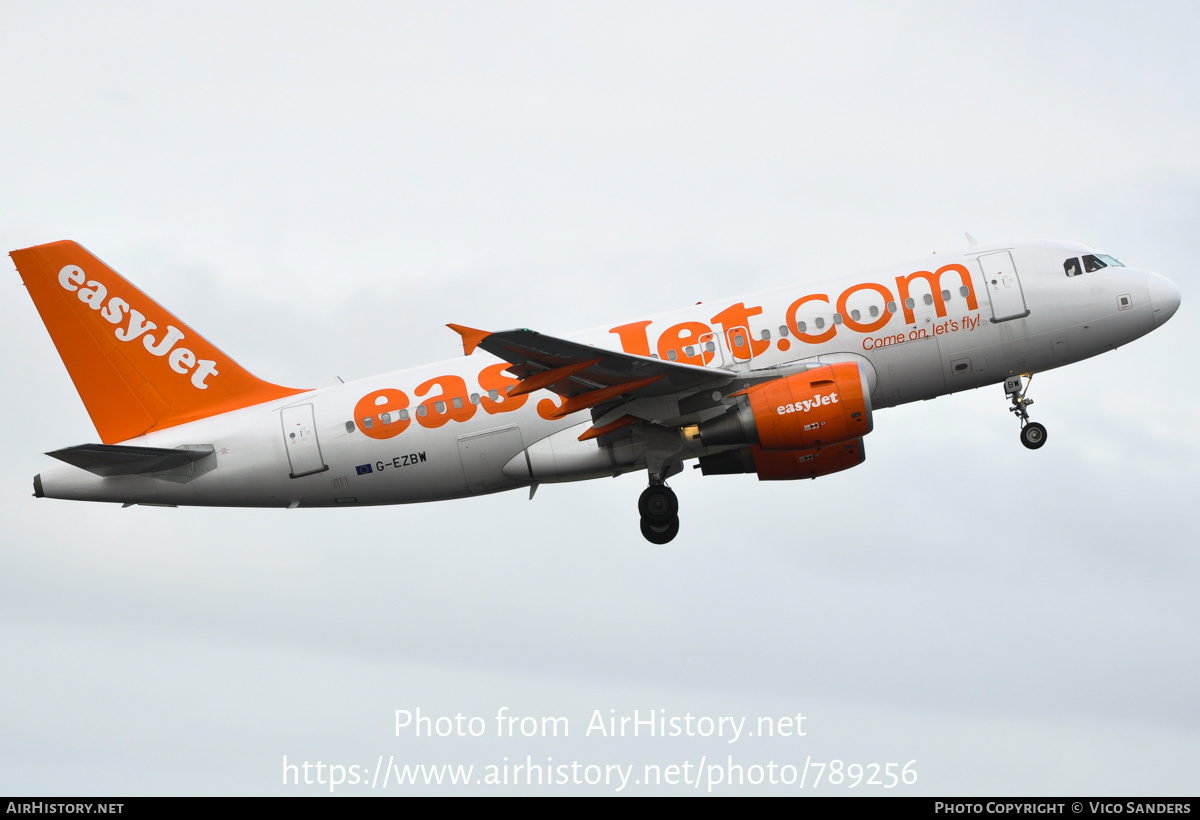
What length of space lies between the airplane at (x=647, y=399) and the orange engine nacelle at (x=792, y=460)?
5 centimetres

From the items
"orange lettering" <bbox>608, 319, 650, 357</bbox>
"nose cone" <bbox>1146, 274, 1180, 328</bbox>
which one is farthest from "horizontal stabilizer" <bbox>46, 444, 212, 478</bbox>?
"nose cone" <bbox>1146, 274, 1180, 328</bbox>

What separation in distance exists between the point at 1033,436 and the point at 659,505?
31.6 ft

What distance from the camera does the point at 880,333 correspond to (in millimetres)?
27969

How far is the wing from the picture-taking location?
24625 mm

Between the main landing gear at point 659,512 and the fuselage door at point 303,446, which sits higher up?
the fuselage door at point 303,446

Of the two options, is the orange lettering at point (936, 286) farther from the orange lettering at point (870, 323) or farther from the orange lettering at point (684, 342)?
the orange lettering at point (684, 342)

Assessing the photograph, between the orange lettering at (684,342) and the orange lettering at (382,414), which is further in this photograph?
the orange lettering at (382,414)

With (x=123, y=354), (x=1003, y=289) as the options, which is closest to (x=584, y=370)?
(x=1003, y=289)

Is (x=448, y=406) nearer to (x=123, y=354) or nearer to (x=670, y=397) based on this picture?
(x=670, y=397)

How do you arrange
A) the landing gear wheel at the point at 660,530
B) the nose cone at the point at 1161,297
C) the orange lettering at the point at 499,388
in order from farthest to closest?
1. the nose cone at the point at 1161,297
2. the landing gear wheel at the point at 660,530
3. the orange lettering at the point at 499,388

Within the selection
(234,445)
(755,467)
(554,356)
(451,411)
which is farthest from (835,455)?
(234,445)

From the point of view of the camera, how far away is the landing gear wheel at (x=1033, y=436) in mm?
29500

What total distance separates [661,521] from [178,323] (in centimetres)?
1417

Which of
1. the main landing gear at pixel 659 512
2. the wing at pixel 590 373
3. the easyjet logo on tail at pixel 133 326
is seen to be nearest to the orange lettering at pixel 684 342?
the wing at pixel 590 373
